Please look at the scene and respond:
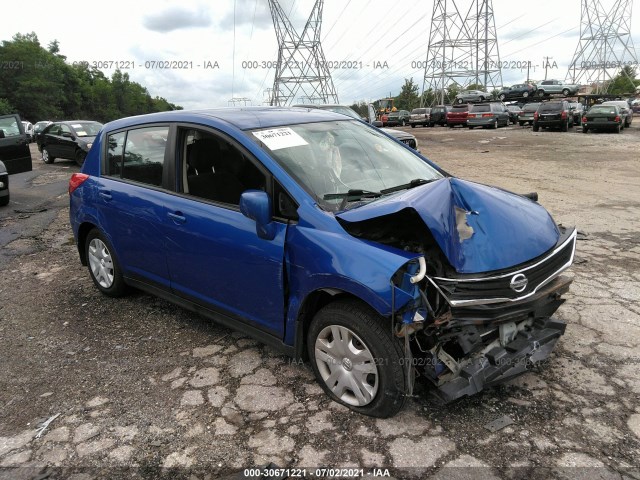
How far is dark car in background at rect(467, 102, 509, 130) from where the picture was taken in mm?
29125

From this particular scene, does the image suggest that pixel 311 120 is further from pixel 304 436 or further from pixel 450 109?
pixel 450 109

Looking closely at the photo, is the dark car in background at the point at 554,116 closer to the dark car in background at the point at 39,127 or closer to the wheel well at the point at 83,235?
the dark car in background at the point at 39,127

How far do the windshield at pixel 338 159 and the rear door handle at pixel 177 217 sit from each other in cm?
79

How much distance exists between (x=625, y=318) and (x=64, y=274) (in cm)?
555

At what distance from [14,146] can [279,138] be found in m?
A: 9.74

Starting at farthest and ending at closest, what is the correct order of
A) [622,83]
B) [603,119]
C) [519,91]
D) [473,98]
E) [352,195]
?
1. [622,83]
2. [519,91]
3. [473,98]
4. [603,119]
5. [352,195]

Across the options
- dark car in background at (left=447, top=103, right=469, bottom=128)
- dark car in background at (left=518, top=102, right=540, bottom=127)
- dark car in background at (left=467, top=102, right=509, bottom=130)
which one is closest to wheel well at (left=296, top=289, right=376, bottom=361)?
dark car in background at (left=467, top=102, right=509, bottom=130)

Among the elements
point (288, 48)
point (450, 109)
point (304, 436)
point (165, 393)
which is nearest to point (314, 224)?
point (304, 436)

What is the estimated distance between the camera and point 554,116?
2527 cm

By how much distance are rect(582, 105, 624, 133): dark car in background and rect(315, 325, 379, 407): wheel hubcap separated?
25929 mm

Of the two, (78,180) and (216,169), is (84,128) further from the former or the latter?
(216,169)

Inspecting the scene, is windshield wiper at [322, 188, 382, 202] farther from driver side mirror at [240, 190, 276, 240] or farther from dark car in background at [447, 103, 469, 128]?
dark car in background at [447, 103, 469, 128]

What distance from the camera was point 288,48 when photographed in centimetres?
4566

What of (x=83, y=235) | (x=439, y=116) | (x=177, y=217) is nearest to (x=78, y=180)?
(x=83, y=235)
